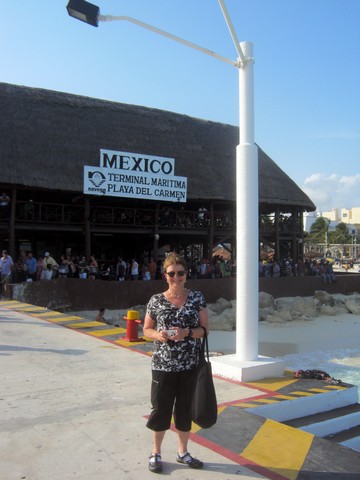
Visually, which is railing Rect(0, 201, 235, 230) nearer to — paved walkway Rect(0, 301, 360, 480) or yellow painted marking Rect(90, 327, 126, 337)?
yellow painted marking Rect(90, 327, 126, 337)

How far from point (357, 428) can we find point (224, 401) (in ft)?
5.08

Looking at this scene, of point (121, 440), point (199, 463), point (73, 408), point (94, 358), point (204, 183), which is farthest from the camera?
point (204, 183)

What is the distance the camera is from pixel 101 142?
73.7ft

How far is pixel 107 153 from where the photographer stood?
2083 cm

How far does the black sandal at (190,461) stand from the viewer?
3598mm

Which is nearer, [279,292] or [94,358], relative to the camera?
[94,358]

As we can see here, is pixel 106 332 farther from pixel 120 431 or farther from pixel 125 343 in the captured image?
pixel 120 431

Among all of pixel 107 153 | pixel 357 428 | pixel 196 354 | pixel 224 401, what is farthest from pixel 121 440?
pixel 107 153

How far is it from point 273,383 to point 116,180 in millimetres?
15742

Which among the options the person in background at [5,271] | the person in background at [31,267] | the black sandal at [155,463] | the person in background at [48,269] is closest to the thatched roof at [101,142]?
the person in background at [48,269]

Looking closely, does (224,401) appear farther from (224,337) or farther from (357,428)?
(224,337)

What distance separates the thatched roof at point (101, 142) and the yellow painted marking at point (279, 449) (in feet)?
55.0

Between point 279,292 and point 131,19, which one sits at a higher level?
point 131,19

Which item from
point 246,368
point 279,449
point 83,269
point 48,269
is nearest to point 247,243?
point 246,368
